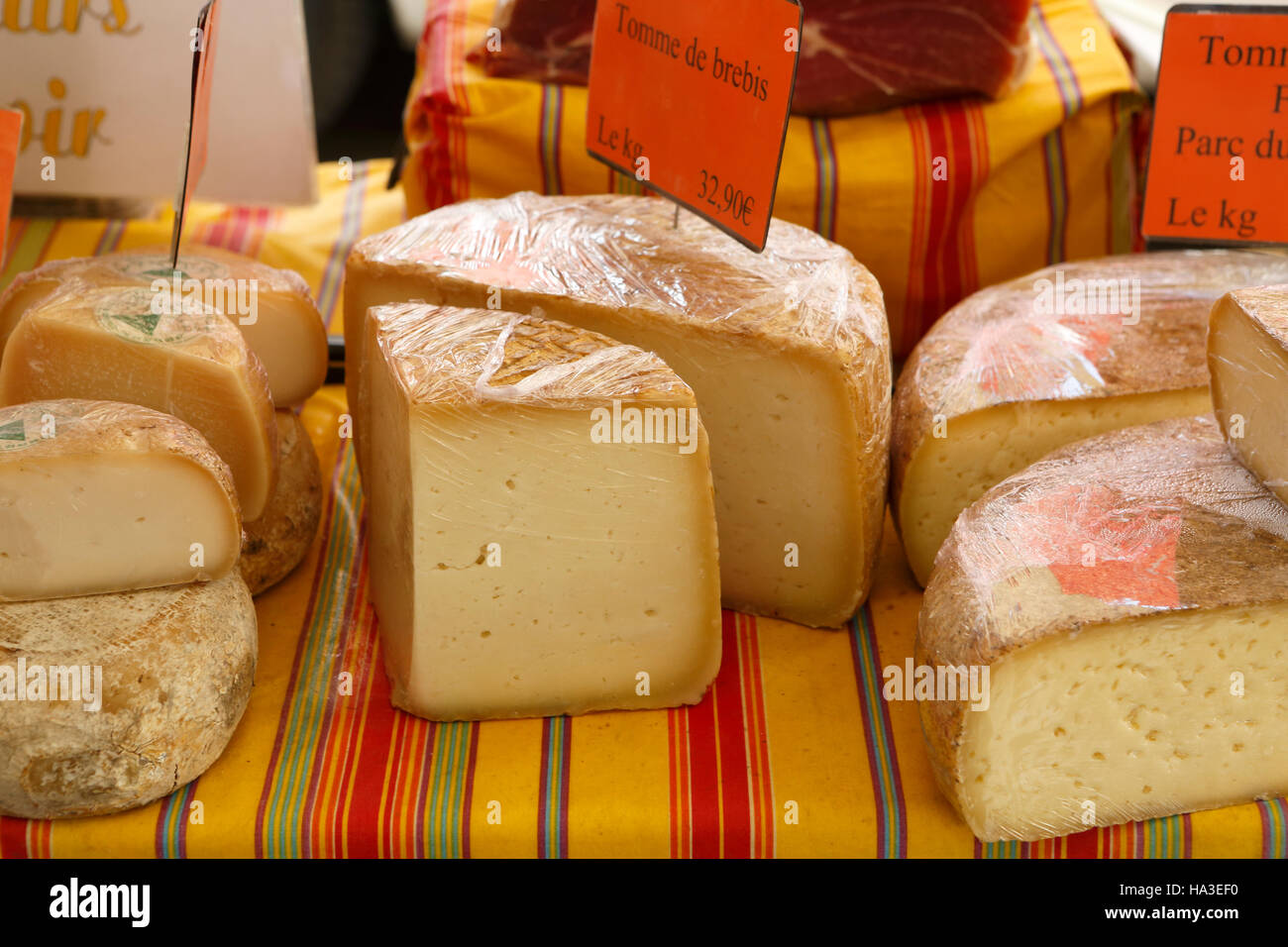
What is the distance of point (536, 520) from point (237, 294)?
564 mm

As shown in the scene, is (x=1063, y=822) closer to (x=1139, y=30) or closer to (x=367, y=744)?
(x=367, y=744)

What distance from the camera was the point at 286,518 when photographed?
5.44 ft

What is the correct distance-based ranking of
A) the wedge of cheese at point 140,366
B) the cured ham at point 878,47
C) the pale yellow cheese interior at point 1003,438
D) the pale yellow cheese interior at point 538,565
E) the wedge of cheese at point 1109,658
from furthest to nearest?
the cured ham at point 878,47 < the pale yellow cheese interior at point 1003,438 < the wedge of cheese at point 140,366 < the pale yellow cheese interior at point 538,565 < the wedge of cheese at point 1109,658

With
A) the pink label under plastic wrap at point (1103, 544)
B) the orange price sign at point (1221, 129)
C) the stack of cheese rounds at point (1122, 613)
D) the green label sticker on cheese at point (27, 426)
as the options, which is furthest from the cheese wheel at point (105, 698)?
the orange price sign at point (1221, 129)

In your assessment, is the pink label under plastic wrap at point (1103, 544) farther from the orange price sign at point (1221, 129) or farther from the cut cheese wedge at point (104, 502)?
the cut cheese wedge at point (104, 502)

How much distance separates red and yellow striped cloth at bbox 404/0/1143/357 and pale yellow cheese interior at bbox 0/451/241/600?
954mm

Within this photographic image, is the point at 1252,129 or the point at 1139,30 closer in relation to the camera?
the point at 1252,129

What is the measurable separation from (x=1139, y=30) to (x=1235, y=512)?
1.19m

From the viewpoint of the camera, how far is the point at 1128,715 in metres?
1.31

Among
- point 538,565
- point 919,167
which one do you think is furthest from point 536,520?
point 919,167

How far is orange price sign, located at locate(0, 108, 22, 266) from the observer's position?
149 cm

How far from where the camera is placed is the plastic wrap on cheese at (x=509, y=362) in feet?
4.37
